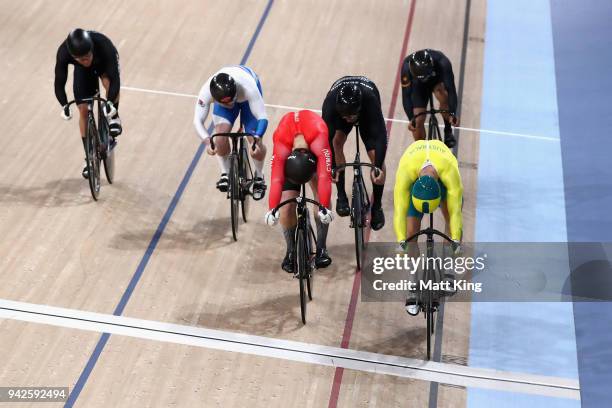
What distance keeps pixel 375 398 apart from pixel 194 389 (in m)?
1.11

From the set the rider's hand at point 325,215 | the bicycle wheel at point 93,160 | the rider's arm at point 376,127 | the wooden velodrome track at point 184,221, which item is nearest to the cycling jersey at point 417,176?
the rider's hand at point 325,215

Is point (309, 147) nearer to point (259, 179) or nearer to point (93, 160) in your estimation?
point (259, 179)

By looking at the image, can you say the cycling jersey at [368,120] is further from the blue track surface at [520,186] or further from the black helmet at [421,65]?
the blue track surface at [520,186]

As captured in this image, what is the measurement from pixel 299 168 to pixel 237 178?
4.09 ft

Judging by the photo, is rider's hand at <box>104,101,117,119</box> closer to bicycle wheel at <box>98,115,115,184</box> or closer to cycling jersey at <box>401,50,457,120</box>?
bicycle wheel at <box>98,115,115,184</box>

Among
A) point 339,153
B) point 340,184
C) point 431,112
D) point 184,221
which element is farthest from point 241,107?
point 431,112

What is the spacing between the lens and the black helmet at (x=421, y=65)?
6734 mm

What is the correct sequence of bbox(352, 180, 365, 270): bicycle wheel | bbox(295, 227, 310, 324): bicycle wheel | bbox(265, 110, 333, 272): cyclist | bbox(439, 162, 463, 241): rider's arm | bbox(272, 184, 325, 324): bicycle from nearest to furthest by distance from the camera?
bbox(439, 162, 463, 241): rider's arm, bbox(265, 110, 333, 272): cyclist, bbox(272, 184, 325, 324): bicycle, bbox(295, 227, 310, 324): bicycle wheel, bbox(352, 180, 365, 270): bicycle wheel

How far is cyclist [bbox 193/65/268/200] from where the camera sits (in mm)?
6359

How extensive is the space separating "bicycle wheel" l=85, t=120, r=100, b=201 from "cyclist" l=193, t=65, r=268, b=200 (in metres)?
0.90

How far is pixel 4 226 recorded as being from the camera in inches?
280

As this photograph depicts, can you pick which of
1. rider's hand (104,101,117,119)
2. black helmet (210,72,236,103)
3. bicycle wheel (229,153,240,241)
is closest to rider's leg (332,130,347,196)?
bicycle wheel (229,153,240,241)

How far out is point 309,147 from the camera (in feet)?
19.7

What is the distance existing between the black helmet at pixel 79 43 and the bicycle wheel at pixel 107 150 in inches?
30.1
